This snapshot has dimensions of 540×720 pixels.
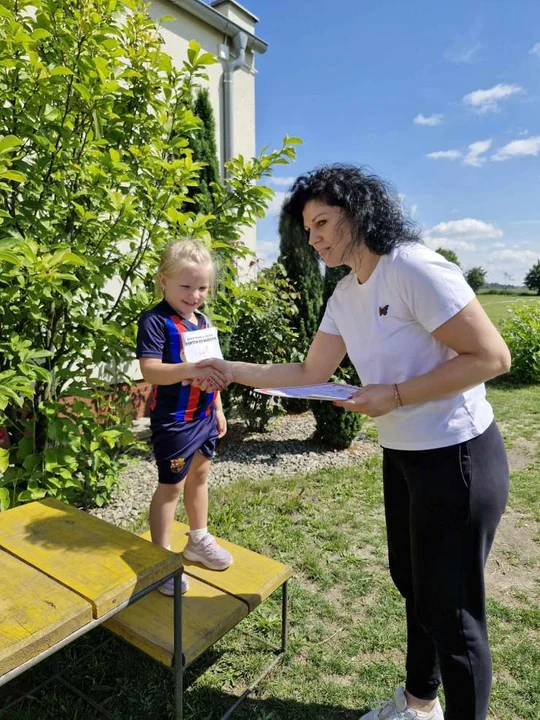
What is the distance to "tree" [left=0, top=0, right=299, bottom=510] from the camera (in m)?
2.28

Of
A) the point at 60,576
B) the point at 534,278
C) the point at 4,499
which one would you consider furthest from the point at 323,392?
the point at 534,278

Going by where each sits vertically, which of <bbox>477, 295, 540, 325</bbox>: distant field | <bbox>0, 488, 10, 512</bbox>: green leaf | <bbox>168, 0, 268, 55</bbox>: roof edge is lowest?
<bbox>0, 488, 10, 512</bbox>: green leaf

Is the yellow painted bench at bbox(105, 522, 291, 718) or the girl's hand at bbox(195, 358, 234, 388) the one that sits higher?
the girl's hand at bbox(195, 358, 234, 388)

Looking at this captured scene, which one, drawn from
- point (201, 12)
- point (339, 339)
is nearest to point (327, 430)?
point (339, 339)

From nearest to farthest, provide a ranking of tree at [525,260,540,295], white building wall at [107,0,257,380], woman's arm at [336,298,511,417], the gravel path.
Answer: woman's arm at [336,298,511,417], the gravel path, white building wall at [107,0,257,380], tree at [525,260,540,295]

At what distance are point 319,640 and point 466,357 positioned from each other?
69.8 inches

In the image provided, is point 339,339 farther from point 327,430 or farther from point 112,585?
point 327,430

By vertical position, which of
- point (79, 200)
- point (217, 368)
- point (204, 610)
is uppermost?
point (79, 200)

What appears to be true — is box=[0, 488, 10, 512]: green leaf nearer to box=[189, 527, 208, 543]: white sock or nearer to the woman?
box=[189, 527, 208, 543]: white sock

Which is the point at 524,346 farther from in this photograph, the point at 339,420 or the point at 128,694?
the point at 128,694

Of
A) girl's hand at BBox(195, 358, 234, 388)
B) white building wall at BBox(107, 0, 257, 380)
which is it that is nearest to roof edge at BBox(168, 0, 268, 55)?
white building wall at BBox(107, 0, 257, 380)

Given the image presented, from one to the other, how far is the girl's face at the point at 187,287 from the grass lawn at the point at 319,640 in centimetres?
162

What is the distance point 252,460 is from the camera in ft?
15.8

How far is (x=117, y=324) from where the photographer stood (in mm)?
2703
